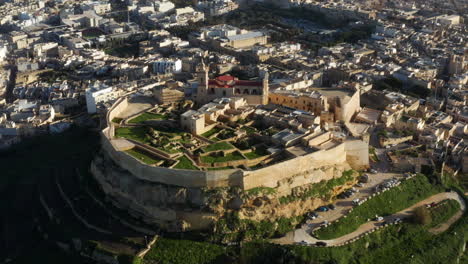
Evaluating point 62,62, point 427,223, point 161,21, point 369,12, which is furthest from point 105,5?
point 427,223

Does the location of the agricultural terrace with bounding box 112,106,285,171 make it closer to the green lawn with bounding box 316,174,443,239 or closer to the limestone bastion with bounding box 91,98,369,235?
the limestone bastion with bounding box 91,98,369,235

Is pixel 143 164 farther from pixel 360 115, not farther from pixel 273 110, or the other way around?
pixel 360 115

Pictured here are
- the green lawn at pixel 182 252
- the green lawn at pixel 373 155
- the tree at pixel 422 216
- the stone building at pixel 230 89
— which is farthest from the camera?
the stone building at pixel 230 89

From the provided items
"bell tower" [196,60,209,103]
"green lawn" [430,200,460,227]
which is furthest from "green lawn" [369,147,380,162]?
"bell tower" [196,60,209,103]

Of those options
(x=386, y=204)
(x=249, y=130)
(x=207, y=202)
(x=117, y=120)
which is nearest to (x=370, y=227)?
(x=386, y=204)

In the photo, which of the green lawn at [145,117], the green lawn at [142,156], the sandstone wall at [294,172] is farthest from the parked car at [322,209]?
the green lawn at [145,117]

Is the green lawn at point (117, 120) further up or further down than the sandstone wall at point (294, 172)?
further up

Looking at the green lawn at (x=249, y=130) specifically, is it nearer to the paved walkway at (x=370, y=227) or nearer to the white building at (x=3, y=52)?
the paved walkway at (x=370, y=227)

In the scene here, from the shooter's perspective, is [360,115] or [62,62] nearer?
[360,115]
